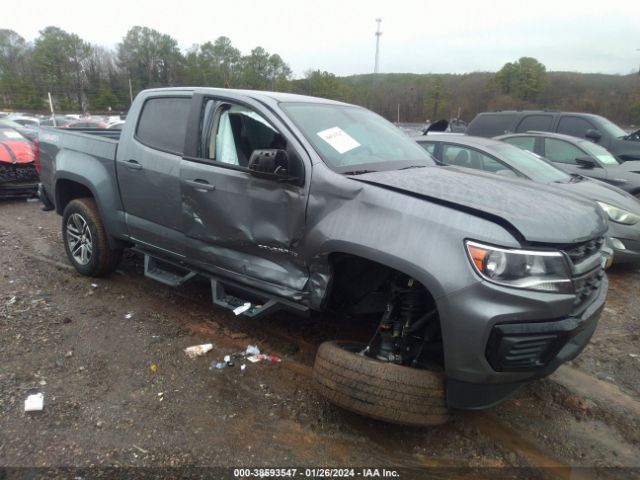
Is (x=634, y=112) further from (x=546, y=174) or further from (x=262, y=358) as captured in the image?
(x=262, y=358)

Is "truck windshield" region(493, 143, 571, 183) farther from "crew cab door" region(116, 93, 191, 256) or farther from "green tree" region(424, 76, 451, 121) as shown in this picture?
"green tree" region(424, 76, 451, 121)

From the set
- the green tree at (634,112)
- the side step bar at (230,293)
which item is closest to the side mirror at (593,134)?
the side step bar at (230,293)

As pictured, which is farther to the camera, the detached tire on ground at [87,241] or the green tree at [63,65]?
the green tree at [63,65]

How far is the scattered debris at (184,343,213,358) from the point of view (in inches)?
132

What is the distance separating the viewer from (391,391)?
2.31m

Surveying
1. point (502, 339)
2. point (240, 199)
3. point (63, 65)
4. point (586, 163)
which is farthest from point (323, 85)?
point (502, 339)

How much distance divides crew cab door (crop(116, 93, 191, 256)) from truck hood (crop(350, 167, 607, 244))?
164 cm

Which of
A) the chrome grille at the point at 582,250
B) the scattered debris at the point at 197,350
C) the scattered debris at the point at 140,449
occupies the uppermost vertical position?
the chrome grille at the point at 582,250

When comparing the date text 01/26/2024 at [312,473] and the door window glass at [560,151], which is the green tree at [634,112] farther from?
the date text 01/26/2024 at [312,473]

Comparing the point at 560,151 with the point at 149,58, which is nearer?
the point at 560,151

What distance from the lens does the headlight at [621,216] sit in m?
4.89

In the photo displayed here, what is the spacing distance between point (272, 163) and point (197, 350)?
1.61 meters

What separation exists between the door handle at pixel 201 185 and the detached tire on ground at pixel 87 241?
1.61 metres

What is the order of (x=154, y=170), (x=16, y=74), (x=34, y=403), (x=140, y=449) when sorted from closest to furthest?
1. (x=140, y=449)
2. (x=34, y=403)
3. (x=154, y=170)
4. (x=16, y=74)
